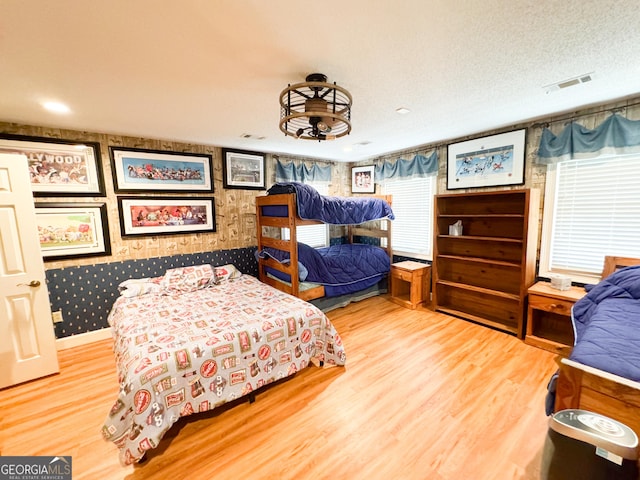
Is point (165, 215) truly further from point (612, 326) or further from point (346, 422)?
point (612, 326)

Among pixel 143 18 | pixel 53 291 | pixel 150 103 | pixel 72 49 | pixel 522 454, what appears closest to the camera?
pixel 143 18

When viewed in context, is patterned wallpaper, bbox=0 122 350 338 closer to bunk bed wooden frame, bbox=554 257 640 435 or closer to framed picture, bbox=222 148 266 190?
framed picture, bbox=222 148 266 190

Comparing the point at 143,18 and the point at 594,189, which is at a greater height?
the point at 143,18

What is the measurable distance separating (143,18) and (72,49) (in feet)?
1.91

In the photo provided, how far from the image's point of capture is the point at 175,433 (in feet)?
5.88

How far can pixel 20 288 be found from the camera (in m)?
2.27

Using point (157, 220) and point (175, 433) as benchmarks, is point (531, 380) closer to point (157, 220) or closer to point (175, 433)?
point (175, 433)

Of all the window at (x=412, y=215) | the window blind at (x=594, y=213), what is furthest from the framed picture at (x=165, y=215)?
the window blind at (x=594, y=213)

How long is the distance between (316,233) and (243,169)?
1.70 meters

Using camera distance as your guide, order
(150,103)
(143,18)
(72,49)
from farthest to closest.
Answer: (150,103)
(72,49)
(143,18)

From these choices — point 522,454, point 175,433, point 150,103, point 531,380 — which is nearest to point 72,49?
point 150,103

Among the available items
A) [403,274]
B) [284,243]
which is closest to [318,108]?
[284,243]

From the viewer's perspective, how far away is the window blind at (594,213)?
2420 millimetres

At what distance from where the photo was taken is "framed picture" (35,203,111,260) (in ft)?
8.86
